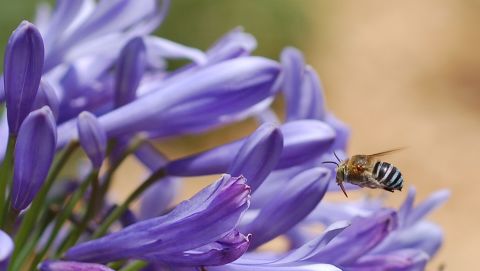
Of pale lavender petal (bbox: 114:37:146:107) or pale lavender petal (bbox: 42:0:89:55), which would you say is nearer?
pale lavender petal (bbox: 114:37:146:107)

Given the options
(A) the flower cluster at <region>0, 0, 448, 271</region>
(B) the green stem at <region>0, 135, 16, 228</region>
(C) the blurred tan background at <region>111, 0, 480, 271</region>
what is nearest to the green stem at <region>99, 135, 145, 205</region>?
(A) the flower cluster at <region>0, 0, 448, 271</region>

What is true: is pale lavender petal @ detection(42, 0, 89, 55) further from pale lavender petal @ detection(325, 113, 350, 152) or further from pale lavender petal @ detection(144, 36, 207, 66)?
pale lavender petal @ detection(325, 113, 350, 152)

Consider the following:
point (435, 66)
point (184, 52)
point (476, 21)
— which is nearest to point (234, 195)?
point (184, 52)

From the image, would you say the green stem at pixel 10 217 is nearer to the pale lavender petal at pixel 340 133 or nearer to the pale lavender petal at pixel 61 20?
the pale lavender petal at pixel 61 20

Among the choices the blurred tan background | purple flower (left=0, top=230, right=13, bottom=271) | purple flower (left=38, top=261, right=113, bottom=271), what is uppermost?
purple flower (left=0, top=230, right=13, bottom=271)

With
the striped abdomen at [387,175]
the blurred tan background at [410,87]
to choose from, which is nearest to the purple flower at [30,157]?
the striped abdomen at [387,175]

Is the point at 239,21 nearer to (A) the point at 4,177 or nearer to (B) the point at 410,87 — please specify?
(B) the point at 410,87

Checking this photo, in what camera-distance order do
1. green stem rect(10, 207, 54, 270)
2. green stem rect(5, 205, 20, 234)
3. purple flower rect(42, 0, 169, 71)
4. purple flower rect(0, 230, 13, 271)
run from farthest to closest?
purple flower rect(42, 0, 169, 71) < green stem rect(10, 207, 54, 270) < green stem rect(5, 205, 20, 234) < purple flower rect(0, 230, 13, 271)
